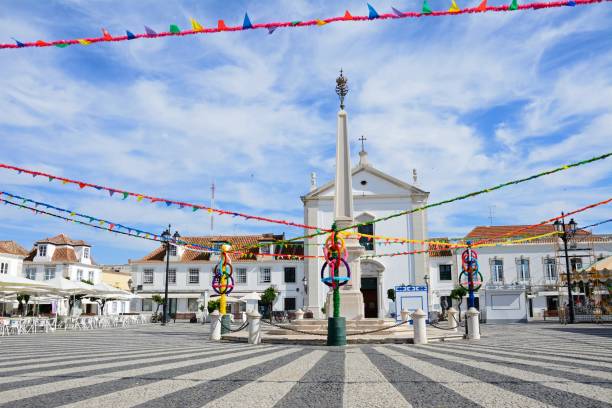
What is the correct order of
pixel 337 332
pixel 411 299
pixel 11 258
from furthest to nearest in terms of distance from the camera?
pixel 11 258, pixel 411 299, pixel 337 332

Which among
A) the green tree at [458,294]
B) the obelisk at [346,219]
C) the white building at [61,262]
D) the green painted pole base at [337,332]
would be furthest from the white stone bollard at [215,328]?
the white building at [61,262]

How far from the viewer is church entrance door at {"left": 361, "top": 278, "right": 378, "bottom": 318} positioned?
33.2 meters

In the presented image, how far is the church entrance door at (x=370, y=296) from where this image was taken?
3325 cm

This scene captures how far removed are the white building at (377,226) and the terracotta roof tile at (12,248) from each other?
98.2 feet

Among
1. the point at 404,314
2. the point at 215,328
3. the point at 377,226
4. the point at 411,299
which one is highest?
the point at 377,226

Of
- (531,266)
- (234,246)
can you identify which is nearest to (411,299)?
(234,246)

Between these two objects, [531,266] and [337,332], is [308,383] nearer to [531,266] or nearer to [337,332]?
[337,332]

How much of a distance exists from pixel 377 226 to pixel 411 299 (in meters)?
14.2

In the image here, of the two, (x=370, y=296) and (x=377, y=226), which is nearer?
(x=370, y=296)

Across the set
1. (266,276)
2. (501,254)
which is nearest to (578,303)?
(501,254)

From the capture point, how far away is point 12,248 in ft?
158

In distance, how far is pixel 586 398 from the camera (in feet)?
16.1

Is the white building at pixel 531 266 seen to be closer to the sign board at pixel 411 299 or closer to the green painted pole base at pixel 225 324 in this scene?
the sign board at pixel 411 299

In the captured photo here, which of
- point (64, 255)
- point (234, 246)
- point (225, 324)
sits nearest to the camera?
point (225, 324)
